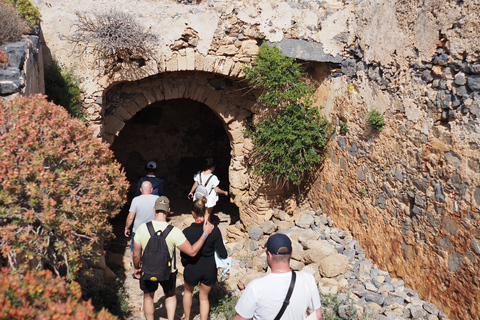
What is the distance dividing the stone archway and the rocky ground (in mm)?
1081

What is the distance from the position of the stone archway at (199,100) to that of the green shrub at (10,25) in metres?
1.79

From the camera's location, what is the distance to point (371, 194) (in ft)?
17.3

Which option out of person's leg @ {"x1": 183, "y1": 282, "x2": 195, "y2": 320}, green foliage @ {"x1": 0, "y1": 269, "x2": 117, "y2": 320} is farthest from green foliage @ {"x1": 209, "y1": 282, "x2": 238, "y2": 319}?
green foliage @ {"x1": 0, "y1": 269, "x2": 117, "y2": 320}

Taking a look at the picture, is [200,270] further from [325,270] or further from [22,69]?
[22,69]

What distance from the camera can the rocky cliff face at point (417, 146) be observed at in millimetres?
3838

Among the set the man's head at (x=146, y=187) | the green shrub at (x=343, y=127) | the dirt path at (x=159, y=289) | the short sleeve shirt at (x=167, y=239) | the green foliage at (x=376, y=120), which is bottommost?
the dirt path at (x=159, y=289)

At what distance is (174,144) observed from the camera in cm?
1016

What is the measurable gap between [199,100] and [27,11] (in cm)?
281

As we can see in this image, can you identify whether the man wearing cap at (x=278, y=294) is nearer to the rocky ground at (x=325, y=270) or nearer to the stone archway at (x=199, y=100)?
the rocky ground at (x=325, y=270)

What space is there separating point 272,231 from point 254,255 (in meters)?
0.56

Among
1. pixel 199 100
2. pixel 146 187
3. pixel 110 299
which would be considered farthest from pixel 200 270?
pixel 199 100

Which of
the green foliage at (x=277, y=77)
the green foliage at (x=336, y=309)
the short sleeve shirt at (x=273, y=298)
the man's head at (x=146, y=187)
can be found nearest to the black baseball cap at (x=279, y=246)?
the short sleeve shirt at (x=273, y=298)

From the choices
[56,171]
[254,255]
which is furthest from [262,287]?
[254,255]

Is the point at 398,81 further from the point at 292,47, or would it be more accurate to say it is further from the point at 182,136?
the point at 182,136
